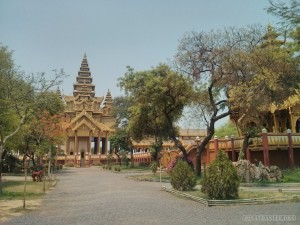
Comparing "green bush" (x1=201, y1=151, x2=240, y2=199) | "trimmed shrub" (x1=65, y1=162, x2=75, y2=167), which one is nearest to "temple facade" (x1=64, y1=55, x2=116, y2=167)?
"trimmed shrub" (x1=65, y1=162, x2=75, y2=167)

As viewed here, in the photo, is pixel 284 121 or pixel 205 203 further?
pixel 284 121

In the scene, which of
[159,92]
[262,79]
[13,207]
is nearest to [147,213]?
[13,207]

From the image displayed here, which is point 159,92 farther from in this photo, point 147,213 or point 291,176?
point 147,213

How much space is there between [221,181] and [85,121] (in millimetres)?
50351

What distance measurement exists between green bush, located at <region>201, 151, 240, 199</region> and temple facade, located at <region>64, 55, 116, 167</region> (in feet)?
149

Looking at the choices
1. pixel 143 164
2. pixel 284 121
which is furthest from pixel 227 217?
pixel 143 164

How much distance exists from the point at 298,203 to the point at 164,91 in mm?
13266

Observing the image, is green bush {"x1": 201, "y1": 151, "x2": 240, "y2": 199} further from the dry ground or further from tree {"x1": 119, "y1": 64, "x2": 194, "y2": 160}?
tree {"x1": 119, "y1": 64, "x2": 194, "y2": 160}

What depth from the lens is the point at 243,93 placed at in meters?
19.8

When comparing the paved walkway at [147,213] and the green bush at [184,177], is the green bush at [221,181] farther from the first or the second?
the green bush at [184,177]

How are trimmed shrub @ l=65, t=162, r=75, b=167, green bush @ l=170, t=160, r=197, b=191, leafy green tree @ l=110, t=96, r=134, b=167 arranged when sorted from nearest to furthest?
green bush @ l=170, t=160, r=197, b=191
leafy green tree @ l=110, t=96, r=134, b=167
trimmed shrub @ l=65, t=162, r=75, b=167

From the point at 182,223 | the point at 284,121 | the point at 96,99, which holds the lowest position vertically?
the point at 182,223

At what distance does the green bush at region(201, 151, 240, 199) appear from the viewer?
460 inches

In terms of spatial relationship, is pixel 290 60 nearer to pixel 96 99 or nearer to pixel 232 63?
pixel 232 63
